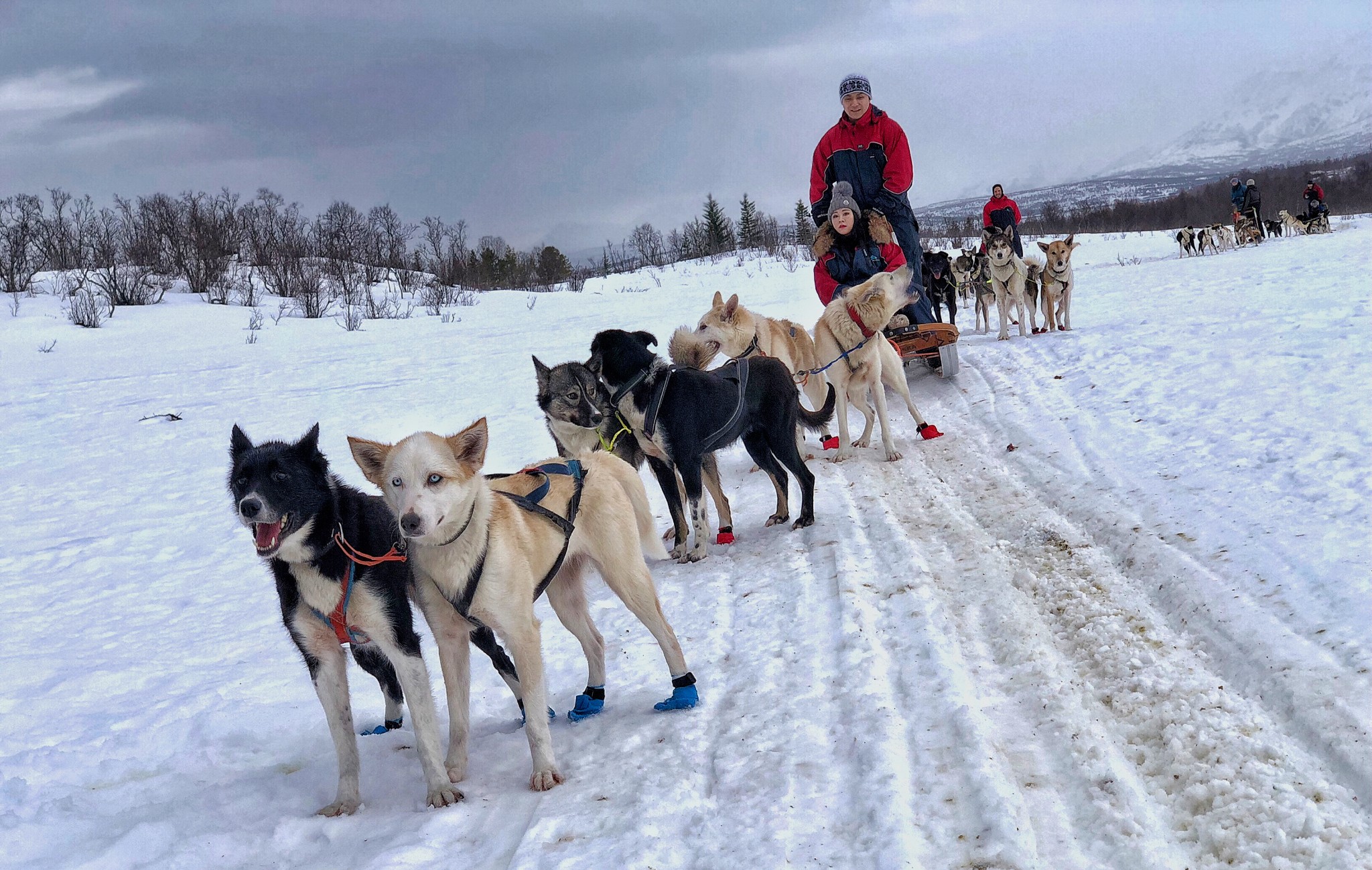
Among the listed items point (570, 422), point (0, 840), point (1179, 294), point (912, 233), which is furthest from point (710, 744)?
point (1179, 294)

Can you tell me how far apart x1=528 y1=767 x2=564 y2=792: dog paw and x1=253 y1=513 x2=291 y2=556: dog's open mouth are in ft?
4.02

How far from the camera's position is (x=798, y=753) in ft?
9.95

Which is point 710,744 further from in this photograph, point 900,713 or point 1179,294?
point 1179,294

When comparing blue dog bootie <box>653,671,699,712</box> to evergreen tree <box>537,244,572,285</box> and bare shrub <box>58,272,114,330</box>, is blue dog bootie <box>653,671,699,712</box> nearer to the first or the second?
bare shrub <box>58,272,114,330</box>

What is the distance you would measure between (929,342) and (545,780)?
7365mm

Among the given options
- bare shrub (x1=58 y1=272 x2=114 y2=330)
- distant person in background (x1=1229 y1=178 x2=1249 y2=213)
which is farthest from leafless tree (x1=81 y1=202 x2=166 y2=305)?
distant person in background (x1=1229 y1=178 x2=1249 y2=213)

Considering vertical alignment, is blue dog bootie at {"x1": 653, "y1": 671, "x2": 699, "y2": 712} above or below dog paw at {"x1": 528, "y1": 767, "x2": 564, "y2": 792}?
above

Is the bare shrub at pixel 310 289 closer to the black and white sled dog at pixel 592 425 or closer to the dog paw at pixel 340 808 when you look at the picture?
the black and white sled dog at pixel 592 425

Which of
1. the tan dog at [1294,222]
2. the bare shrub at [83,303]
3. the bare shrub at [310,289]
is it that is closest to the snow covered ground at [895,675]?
the bare shrub at [83,303]

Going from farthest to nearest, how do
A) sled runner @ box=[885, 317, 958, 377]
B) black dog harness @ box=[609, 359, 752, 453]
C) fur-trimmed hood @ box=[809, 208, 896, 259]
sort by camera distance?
sled runner @ box=[885, 317, 958, 377], fur-trimmed hood @ box=[809, 208, 896, 259], black dog harness @ box=[609, 359, 752, 453]

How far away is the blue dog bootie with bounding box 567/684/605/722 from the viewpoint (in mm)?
3672

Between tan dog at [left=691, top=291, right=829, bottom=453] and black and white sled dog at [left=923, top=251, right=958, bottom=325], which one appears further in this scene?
black and white sled dog at [left=923, top=251, right=958, bottom=325]

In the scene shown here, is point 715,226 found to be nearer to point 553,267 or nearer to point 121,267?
point 553,267

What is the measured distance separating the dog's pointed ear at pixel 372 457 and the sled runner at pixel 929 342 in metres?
7.07
